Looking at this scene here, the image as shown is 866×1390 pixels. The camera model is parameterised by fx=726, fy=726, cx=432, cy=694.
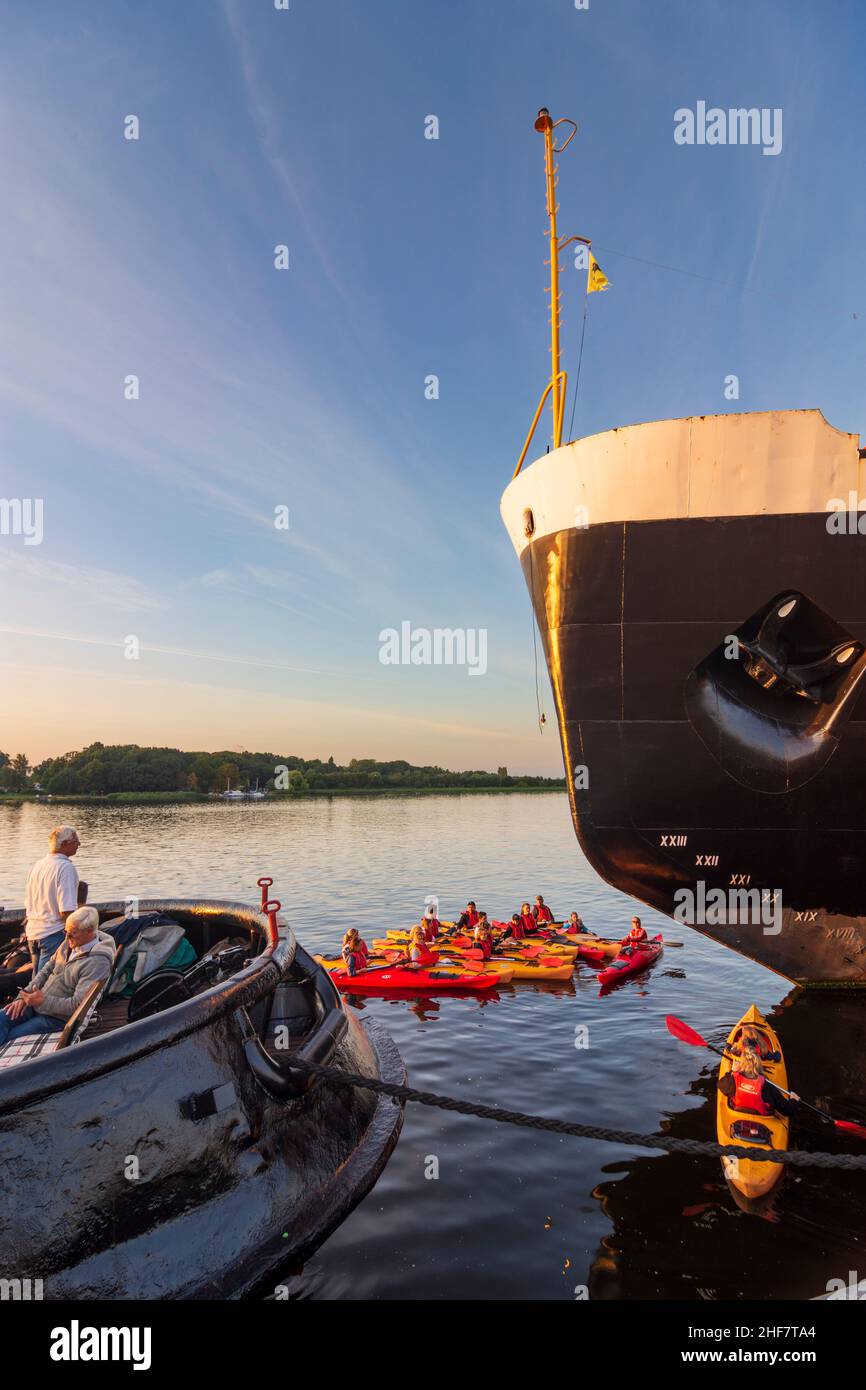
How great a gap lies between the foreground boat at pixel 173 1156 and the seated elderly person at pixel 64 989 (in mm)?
273

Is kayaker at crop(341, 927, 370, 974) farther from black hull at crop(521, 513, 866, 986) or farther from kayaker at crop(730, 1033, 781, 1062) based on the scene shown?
kayaker at crop(730, 1033, 781, 1062)

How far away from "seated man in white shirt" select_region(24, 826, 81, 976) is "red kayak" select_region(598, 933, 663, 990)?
1304 cm

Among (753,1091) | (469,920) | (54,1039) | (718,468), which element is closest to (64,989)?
(54,1039)

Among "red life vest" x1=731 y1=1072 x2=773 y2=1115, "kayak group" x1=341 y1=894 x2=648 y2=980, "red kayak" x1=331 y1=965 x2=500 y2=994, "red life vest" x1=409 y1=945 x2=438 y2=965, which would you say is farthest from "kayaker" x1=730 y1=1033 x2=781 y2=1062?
"red life vest" x1=409 y1=945 x2=438 y2=965

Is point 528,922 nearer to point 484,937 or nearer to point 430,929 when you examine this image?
point 484,937

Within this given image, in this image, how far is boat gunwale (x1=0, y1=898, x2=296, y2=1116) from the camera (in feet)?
13.3

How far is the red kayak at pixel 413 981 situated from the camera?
15977mm

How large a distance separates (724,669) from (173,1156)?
9176 millimetres

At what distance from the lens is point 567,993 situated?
52.6ft

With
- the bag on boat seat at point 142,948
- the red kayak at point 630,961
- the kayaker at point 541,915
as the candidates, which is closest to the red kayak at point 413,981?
the red kayak at point 630,961

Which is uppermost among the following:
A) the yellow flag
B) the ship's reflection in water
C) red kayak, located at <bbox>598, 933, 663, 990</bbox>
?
the yellow flag

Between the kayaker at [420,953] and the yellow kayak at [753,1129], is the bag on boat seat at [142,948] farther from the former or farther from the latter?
the kayaker at [420,953]
